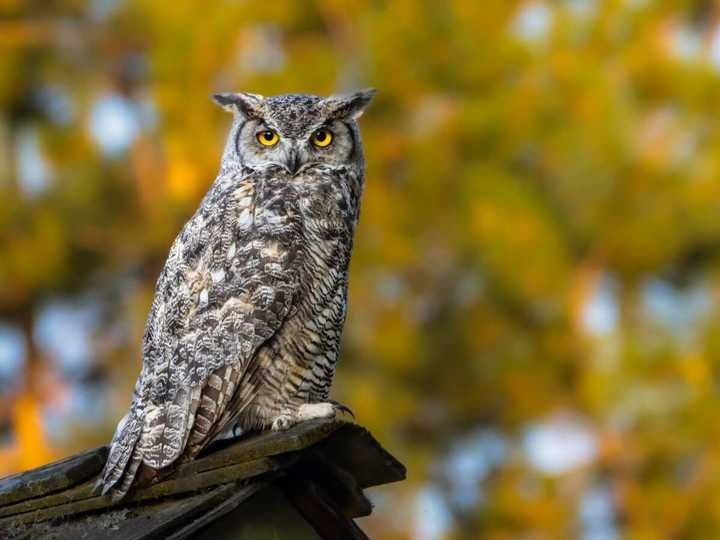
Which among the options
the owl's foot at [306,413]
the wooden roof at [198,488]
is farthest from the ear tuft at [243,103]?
the wooden roof at [198,488]

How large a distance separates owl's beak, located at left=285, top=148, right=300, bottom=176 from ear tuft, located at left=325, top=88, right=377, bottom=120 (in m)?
0.24

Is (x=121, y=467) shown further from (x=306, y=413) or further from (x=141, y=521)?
(x=306, y=413)

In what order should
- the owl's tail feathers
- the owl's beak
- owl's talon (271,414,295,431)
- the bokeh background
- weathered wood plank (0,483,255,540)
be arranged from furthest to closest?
1. the bokeh background
2. the owl's beak
3. owl's talon (271,414,295,431)
4. the owl's tail feathers
5. weathered wood plank (0,483,255,540)

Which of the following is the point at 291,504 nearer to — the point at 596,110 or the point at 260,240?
the point at 260,240

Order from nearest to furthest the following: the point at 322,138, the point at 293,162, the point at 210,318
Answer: the point at 210,318
the point at 293,162
the point at 322,138

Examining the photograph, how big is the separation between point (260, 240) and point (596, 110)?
316 inches

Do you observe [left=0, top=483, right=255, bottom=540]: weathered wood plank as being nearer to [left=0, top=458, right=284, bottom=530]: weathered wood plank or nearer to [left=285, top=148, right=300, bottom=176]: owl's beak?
[left=0, top=458, right=284, bottom=530]: weathered wood plank

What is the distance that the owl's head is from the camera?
160 inches

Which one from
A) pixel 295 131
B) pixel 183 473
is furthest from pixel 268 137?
pixel 183 473

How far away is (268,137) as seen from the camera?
4105 millimetres

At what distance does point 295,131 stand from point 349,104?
0.89 ft

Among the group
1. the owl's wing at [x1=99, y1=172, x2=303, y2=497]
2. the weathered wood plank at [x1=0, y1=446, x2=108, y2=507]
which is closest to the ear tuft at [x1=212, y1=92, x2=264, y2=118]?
the owl's wing at [x1=99, y1=172, x2=303, y2=497]

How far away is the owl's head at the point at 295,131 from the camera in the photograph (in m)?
4.06

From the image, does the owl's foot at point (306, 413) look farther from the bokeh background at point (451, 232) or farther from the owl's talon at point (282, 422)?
the bokeh background at point (451, 232)
